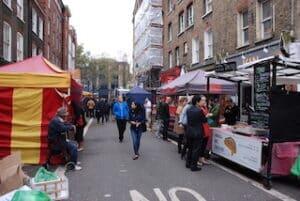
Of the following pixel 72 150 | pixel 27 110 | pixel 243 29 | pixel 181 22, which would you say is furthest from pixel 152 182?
pixel 181 22

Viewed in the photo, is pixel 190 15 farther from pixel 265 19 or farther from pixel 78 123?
pixel 78 123

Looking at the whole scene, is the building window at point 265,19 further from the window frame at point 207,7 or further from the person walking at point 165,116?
the window frame at point 207,7

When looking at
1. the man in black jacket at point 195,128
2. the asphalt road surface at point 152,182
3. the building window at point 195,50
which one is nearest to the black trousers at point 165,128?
the asphalt road surface at point 152,182

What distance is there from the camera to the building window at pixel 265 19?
59.5ft

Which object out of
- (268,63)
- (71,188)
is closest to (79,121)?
(71,188)

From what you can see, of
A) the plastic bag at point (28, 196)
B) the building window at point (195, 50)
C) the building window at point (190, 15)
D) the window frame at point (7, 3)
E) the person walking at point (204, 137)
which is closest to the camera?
the plastic bag at point (28, 196)

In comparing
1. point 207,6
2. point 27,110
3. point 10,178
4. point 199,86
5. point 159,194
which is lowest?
point 159,194

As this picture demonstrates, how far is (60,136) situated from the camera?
10719 mm

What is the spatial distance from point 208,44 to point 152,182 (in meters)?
18.1

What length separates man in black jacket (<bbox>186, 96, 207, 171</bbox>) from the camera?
10.5 metres

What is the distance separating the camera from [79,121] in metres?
14.8

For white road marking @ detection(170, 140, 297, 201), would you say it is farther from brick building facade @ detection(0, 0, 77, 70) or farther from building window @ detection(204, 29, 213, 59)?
building window @ detection(204, 29, 213, 59)

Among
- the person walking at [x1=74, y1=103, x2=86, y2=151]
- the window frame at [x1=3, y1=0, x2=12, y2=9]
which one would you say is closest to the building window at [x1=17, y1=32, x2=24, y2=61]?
the window frame at [x1=3, y1=0, x2=12, y2=9]

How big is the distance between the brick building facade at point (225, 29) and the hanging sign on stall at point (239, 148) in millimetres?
5304
